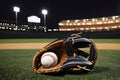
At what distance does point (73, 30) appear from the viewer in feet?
76.1

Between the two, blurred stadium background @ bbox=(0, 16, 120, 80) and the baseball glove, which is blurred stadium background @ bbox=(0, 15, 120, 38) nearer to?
blurred stadium background @ bbox=(0, 16, 120, 80)

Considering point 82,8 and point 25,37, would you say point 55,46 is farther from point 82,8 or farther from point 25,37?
point 82,8

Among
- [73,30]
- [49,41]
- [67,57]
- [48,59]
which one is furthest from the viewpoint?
[73,30]

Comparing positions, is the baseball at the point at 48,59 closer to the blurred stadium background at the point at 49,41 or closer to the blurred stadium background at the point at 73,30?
the blurred stadium background at the point at 49,41

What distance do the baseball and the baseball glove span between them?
0.21 feet

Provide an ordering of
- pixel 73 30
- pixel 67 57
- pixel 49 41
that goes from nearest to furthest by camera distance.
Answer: pixel 67 57 < pixel 49 41 < pixel 73 30

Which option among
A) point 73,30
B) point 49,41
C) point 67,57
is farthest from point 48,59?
point 73,30

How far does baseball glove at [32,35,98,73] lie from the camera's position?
332 centimetres

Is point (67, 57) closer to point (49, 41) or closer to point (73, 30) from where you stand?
point (49, 41)

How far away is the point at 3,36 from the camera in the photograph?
69.6 ft

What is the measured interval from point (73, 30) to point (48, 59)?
2001 cm

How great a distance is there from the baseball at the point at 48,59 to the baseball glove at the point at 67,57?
0.07 metres

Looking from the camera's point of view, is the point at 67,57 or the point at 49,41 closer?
the point at 67,57

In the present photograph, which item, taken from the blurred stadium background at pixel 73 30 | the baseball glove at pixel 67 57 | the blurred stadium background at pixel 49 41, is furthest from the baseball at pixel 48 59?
the blurred stadium background at pixel 73 30
